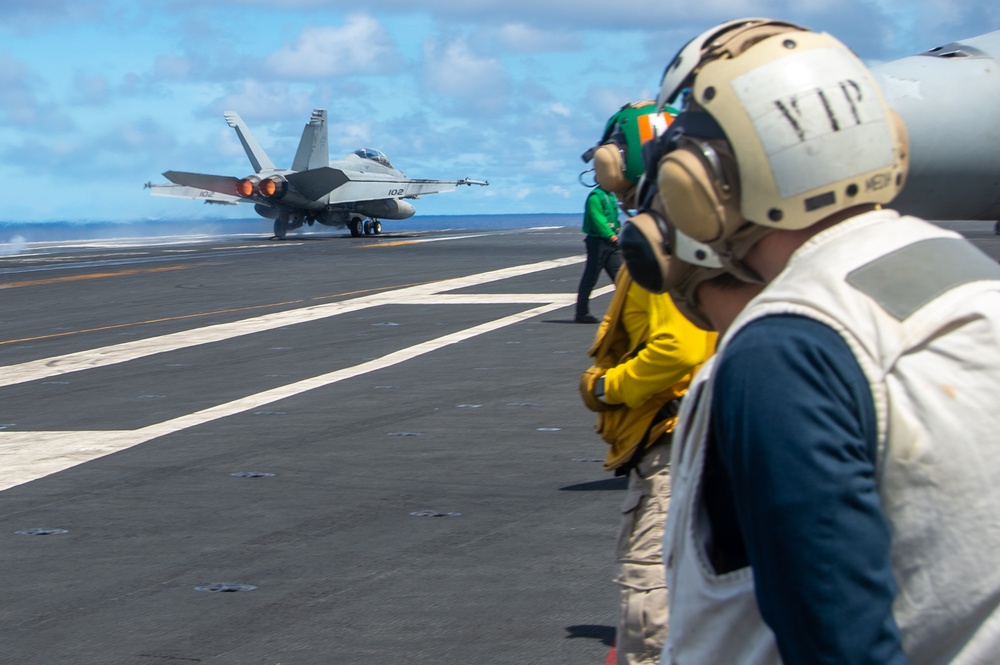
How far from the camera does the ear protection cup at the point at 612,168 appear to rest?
12.4 feet

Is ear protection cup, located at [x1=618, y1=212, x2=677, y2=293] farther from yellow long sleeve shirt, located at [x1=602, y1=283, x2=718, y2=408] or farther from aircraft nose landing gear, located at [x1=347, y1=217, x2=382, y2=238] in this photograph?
aircraft nose landing gear, located at [x1=347, y1=217, x2=382, y2=238]

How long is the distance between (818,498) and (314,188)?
143 ft

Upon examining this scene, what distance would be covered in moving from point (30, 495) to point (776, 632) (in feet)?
21.6

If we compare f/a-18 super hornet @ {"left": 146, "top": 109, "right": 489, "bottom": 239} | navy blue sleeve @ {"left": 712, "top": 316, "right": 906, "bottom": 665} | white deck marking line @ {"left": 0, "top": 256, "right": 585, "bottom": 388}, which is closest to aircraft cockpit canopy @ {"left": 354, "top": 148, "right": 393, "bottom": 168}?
f/a-18 super hornet @ {"left": 146, "top": 109, "right": 489, "bottom": 239}

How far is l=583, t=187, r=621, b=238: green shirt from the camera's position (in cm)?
1380

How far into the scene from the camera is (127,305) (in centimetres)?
2002

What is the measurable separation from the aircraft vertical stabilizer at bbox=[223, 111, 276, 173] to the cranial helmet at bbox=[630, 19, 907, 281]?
48.0 metres

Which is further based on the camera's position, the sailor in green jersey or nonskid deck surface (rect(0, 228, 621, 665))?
the sailor in green jersey

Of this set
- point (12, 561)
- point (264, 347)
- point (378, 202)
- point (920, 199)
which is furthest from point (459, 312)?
point (378, 202)

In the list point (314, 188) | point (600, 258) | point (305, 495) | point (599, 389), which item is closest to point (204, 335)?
point (600, 258)

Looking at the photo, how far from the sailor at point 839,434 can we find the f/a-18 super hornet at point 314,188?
4242 centimetres

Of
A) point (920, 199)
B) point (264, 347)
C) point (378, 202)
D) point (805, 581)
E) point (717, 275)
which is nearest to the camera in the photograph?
point (805, 581)

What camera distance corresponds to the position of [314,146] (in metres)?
47.4

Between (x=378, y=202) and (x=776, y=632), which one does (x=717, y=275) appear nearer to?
(x=776, y=632)
